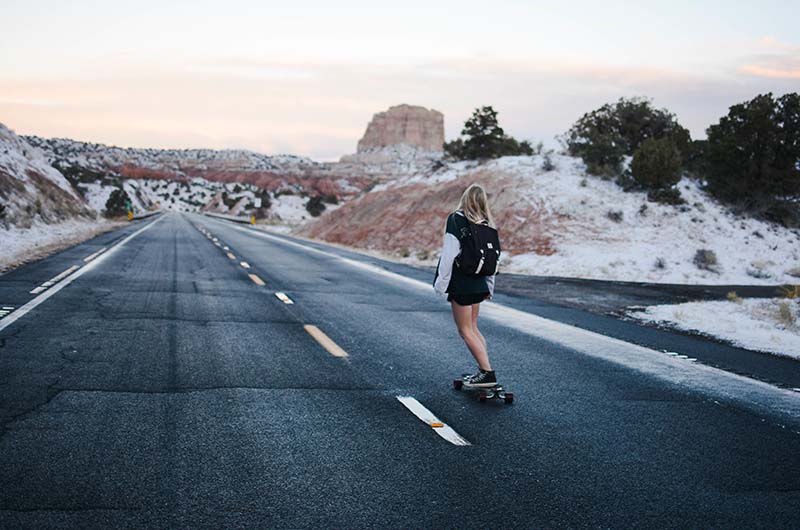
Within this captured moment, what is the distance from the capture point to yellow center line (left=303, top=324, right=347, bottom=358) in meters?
8.02

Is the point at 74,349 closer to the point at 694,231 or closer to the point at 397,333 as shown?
the point at 397,333

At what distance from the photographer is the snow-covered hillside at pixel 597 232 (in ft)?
69.4

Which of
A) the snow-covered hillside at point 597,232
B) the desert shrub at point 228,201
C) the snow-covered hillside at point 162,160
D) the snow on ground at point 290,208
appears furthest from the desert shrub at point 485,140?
the snow-covered hillside at point 162,160

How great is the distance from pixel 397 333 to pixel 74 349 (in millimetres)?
4093

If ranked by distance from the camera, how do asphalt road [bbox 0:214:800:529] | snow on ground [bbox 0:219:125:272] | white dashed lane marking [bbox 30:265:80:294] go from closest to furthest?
asphalt road [bbox 0:214:800:529] < white dashed lane marking [bbox 30:265:80:294] < snow on ground [bbox 0:219:125:272]

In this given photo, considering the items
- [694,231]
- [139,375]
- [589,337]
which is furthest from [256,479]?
[694,231]

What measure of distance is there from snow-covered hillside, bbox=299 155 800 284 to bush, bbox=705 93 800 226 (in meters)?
0.99

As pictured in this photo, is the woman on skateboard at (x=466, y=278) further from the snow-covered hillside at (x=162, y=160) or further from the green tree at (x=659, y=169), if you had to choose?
the snow-covered hillside at (x=162, y=160)

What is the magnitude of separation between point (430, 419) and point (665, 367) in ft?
12.3

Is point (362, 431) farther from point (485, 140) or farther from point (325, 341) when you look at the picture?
point (485, 140)

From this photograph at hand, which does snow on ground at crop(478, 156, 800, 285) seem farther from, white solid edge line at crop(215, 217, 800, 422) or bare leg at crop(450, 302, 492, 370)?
bare leg at crop(450, 302, 492, 370)

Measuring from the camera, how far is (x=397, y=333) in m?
9.51

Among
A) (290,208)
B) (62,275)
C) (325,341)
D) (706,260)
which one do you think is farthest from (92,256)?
(290,208)

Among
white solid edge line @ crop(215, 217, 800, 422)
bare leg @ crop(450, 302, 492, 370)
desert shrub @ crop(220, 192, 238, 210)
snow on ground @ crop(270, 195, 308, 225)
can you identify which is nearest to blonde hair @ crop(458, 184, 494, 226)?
bare leg @ crop(450, 302, 492, 370)
